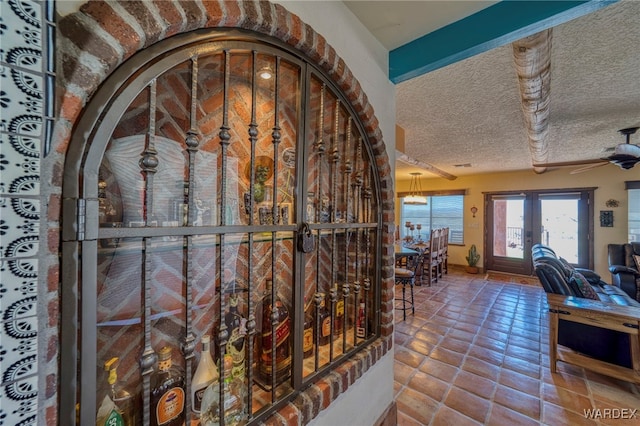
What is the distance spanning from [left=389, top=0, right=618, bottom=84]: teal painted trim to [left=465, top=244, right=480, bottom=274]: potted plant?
20.0 ft

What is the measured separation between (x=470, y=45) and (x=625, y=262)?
5.65 m

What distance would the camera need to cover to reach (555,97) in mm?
2369

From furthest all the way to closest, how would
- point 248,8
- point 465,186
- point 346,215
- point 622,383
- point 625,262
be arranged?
point 465,186 < point 625,262 < point 622,383 < point 346,215 < point 248,8

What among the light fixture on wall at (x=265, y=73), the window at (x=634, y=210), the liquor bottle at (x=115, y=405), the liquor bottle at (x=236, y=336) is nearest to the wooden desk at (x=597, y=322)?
the liquor bottle at (x=236, y=336)

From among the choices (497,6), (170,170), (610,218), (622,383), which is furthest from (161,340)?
(610,218)

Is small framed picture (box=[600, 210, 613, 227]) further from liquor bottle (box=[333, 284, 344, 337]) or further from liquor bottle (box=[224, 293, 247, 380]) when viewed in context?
liquor bottle (box=[224, 293, 247, 380])

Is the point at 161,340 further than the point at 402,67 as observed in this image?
No

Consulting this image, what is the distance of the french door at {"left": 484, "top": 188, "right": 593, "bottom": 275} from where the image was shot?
5.32 metres

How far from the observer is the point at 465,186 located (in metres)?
6.79

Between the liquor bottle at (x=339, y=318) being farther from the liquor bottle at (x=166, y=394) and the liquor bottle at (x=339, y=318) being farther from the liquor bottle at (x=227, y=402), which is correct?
the liquor bottle at (x=166, y=394)

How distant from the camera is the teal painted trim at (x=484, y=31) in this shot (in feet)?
3.59

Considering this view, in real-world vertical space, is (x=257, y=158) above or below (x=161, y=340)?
above

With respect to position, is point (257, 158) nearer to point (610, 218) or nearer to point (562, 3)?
point (562, 3)

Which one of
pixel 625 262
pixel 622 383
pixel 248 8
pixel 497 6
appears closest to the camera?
pixel 248 8
